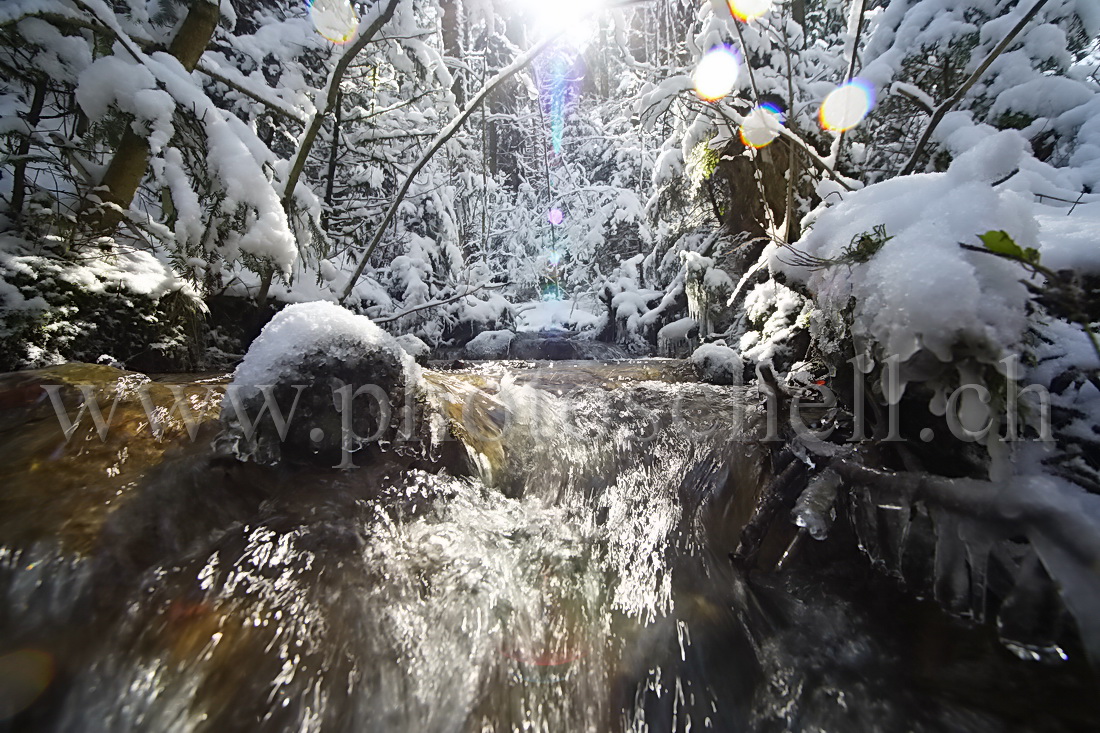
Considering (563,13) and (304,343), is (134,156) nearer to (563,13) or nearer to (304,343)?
(304,343)

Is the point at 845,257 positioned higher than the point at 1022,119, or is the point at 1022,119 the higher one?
the point at 1022,119

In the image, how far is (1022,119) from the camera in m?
3.52

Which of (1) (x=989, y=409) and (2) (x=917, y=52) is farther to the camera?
(2) (x=917, y=52)

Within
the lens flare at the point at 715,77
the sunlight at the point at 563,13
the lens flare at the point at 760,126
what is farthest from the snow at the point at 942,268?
the lens flare at the point at 715,77

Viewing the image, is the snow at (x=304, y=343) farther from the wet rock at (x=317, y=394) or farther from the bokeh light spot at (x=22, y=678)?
the bokeh light spot at (x=22, y=678)

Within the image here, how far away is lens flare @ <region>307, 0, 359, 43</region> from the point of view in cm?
326

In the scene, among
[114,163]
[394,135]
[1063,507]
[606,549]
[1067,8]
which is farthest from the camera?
[394,135]

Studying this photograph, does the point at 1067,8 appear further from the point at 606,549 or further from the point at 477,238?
the point at 477,238

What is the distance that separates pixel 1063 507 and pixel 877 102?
451cm

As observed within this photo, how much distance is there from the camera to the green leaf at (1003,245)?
1026 millimetres

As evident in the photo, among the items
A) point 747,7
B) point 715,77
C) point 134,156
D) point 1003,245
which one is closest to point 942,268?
point 1003,245

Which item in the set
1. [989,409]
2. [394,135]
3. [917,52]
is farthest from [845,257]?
[394,135]

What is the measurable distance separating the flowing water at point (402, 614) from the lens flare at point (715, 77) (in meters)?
3.87

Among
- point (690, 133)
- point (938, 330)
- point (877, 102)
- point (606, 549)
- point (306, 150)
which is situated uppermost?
point (690, 133)
